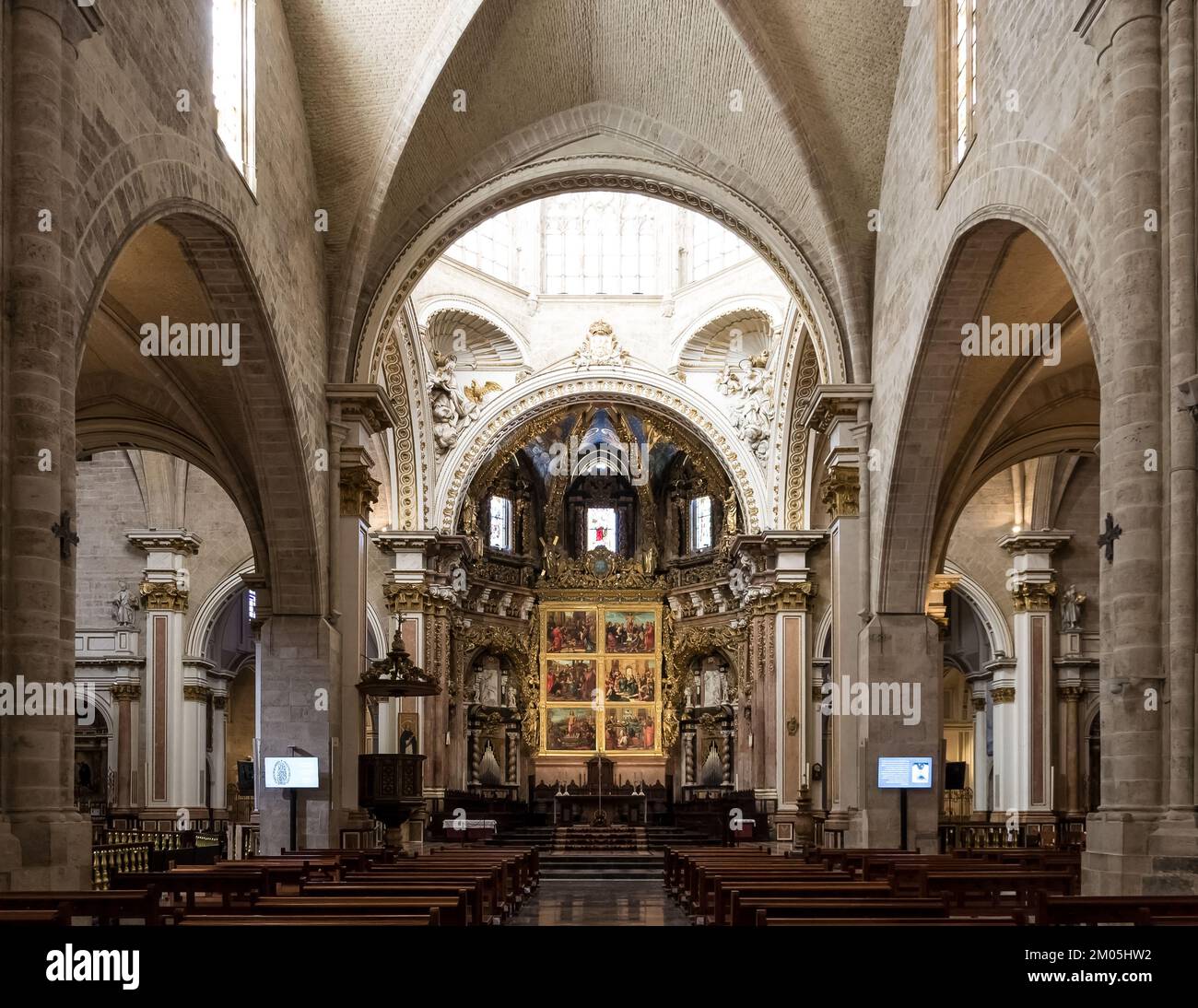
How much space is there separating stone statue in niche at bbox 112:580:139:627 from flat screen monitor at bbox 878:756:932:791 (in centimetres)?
1674

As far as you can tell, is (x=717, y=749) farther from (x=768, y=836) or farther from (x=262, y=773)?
(x=262, y=773)

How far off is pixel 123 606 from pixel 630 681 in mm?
14212

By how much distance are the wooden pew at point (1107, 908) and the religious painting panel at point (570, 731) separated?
32.6 m

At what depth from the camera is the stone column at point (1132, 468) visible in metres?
11.0

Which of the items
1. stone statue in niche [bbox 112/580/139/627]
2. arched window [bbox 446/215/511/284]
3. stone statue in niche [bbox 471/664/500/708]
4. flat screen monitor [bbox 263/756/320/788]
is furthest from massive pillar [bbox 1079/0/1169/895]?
stone statue in niche [bbox 471/664/500/708]

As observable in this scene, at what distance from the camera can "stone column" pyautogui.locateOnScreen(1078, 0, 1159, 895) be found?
11.0 metres

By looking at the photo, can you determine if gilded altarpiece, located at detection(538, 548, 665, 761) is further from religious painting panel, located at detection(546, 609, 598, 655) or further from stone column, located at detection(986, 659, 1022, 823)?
stone column, located at detection(986, 659, 1022, 823)

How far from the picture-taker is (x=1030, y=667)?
102 ft

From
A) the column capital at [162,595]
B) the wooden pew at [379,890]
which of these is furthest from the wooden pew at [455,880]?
the column capital at [162,595]

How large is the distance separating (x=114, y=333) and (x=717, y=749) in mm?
22124

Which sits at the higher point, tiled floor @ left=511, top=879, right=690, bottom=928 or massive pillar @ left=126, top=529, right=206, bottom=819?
massive pillar @ left=126, top=529, right=206, bottom=819

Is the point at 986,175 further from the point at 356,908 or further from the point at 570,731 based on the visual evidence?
the point at 570,731

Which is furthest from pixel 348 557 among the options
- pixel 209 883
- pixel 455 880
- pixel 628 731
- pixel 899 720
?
pixel 628 731

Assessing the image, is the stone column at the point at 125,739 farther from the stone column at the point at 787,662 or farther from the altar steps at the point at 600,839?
the stone column at the point at 787,662
